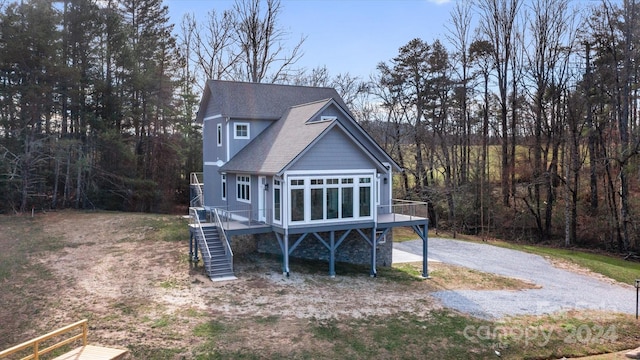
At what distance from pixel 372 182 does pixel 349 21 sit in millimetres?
11507

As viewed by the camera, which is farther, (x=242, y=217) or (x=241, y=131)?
(x=241, y=131)

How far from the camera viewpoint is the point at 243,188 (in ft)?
59.3

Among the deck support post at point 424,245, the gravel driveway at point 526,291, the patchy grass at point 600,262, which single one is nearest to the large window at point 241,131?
the deck support post at point 424,245

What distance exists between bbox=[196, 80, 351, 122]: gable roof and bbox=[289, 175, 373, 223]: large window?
522 cm

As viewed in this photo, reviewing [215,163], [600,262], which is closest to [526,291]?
[600,262]

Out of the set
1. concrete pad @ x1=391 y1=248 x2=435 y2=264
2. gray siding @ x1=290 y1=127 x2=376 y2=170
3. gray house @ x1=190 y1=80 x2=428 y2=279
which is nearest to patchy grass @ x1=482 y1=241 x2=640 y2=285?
concrete pad @ x1=391 y1=248 x2=435 y2=264

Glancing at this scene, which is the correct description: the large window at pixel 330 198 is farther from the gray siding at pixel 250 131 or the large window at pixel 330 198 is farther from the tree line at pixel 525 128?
the tree line at pixel 525 128

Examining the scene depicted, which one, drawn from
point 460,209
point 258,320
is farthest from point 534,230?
point 258,320

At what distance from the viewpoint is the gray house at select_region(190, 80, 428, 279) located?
50.1 feet

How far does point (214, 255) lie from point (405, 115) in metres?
22.1

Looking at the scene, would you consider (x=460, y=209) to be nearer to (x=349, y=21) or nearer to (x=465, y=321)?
(x=349, y=21)

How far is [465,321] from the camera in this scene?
1180cm

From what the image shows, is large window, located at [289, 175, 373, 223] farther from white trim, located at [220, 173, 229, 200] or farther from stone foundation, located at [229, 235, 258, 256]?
white trim, located at [220, 173, 229, 200]

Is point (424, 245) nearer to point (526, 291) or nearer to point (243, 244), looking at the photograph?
point (526, 291)
